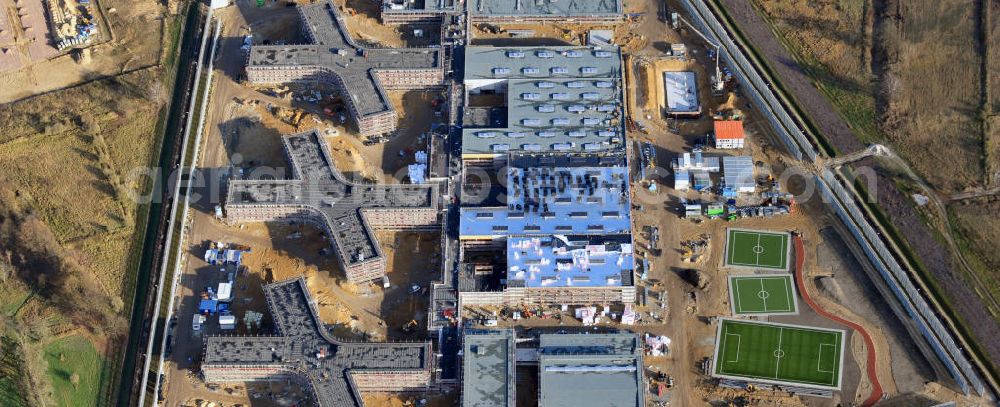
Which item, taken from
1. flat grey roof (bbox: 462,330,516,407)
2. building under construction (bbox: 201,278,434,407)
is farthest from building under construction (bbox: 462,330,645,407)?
building under construction (bbox: 201,278,434,407)

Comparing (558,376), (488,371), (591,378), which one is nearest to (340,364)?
(488,371)

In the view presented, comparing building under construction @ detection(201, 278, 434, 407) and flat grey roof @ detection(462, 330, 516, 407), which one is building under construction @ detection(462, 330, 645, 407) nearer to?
flat grey roof @ detection(462, 330, 516, 407)

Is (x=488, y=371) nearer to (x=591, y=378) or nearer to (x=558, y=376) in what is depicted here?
(x=558, y=376)

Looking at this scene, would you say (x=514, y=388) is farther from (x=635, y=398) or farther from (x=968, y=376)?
(x=968, y=376)

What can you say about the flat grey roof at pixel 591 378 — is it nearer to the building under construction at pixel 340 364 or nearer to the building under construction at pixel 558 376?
the building under construction at pixel 558 376

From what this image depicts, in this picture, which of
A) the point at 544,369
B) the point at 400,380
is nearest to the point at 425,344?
the point at 400,380

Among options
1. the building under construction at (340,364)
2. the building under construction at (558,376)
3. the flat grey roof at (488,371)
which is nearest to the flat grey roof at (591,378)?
the building under construction at (558,376)
